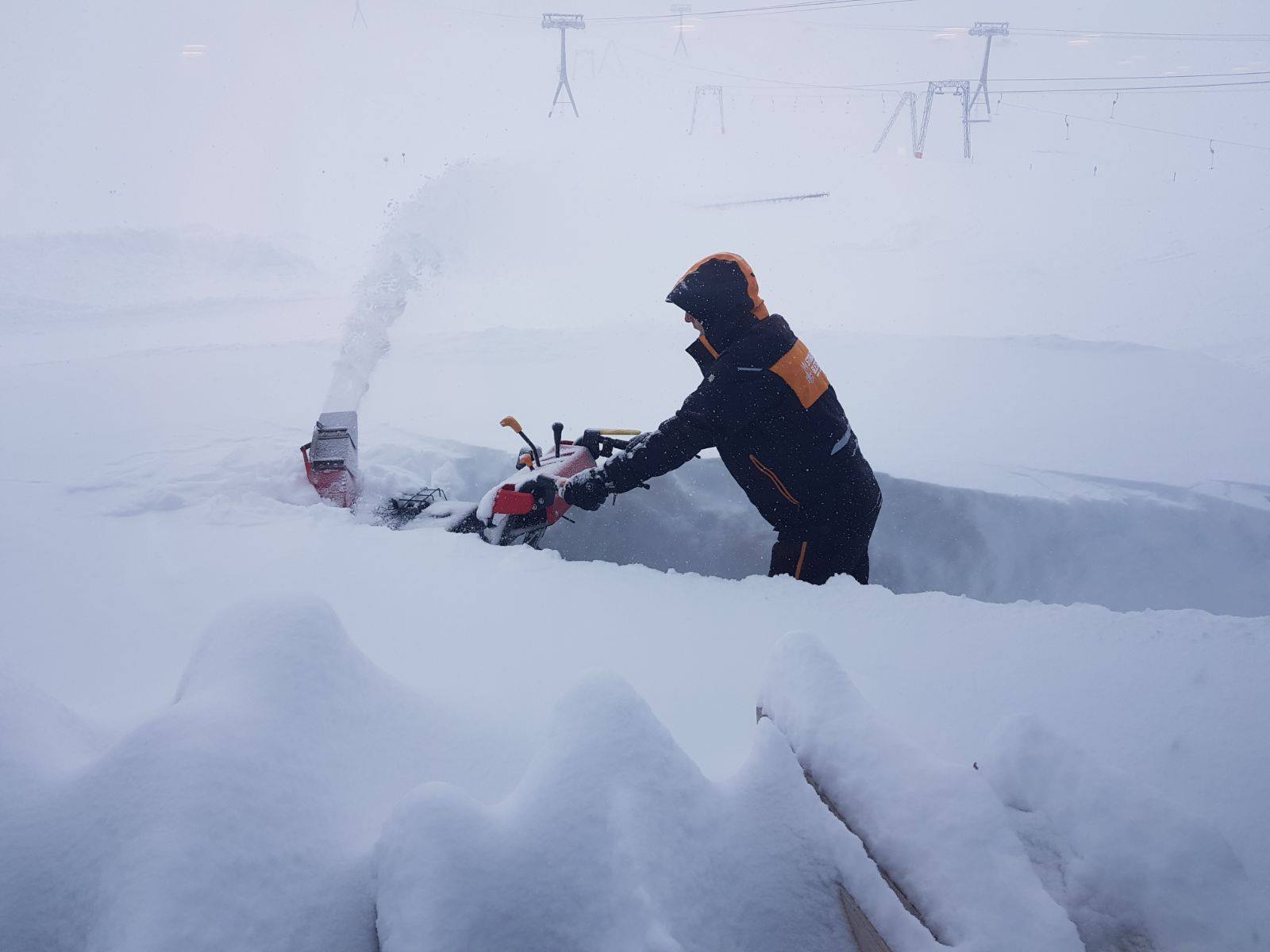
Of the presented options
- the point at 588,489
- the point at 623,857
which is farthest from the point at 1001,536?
the point at 623,857

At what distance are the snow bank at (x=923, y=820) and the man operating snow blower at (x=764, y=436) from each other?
1427mm

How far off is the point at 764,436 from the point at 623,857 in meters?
1.89

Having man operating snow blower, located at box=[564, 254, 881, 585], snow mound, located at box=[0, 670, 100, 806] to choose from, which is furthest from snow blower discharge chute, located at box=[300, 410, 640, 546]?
snow mound, located at box=[0, 670, 100, 806]

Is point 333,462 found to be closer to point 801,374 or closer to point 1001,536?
point 801,374

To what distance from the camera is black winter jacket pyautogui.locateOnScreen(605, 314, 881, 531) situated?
8.13 feet

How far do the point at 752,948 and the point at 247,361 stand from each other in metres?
6.58

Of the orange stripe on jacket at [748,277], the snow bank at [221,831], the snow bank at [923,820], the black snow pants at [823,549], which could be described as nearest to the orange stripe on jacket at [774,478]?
the black snow pants at [823,549]

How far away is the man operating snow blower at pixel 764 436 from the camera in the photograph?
8.14 feet

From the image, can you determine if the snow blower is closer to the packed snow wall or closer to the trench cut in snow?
the trench cut in snow

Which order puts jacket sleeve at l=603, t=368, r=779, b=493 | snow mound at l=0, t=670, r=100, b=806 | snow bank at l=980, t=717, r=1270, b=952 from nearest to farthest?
1. snow bank at l=980, t=717, r=1270, b=952
2. snow mound at l=0, t=670, r=100, b=806
3. jacket sleeve at l=603, t=368, r=779, b=493

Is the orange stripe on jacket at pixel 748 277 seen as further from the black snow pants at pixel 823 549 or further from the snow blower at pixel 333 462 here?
the snow blower at pixel 333 462

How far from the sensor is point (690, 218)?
15.6m

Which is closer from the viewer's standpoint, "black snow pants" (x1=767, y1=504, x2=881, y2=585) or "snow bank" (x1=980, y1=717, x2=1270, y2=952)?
"snow bank" (x1=980, y1=717, x2=1270, y2=952)

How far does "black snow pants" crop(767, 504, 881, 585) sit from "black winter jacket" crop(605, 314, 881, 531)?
0.03 metres
